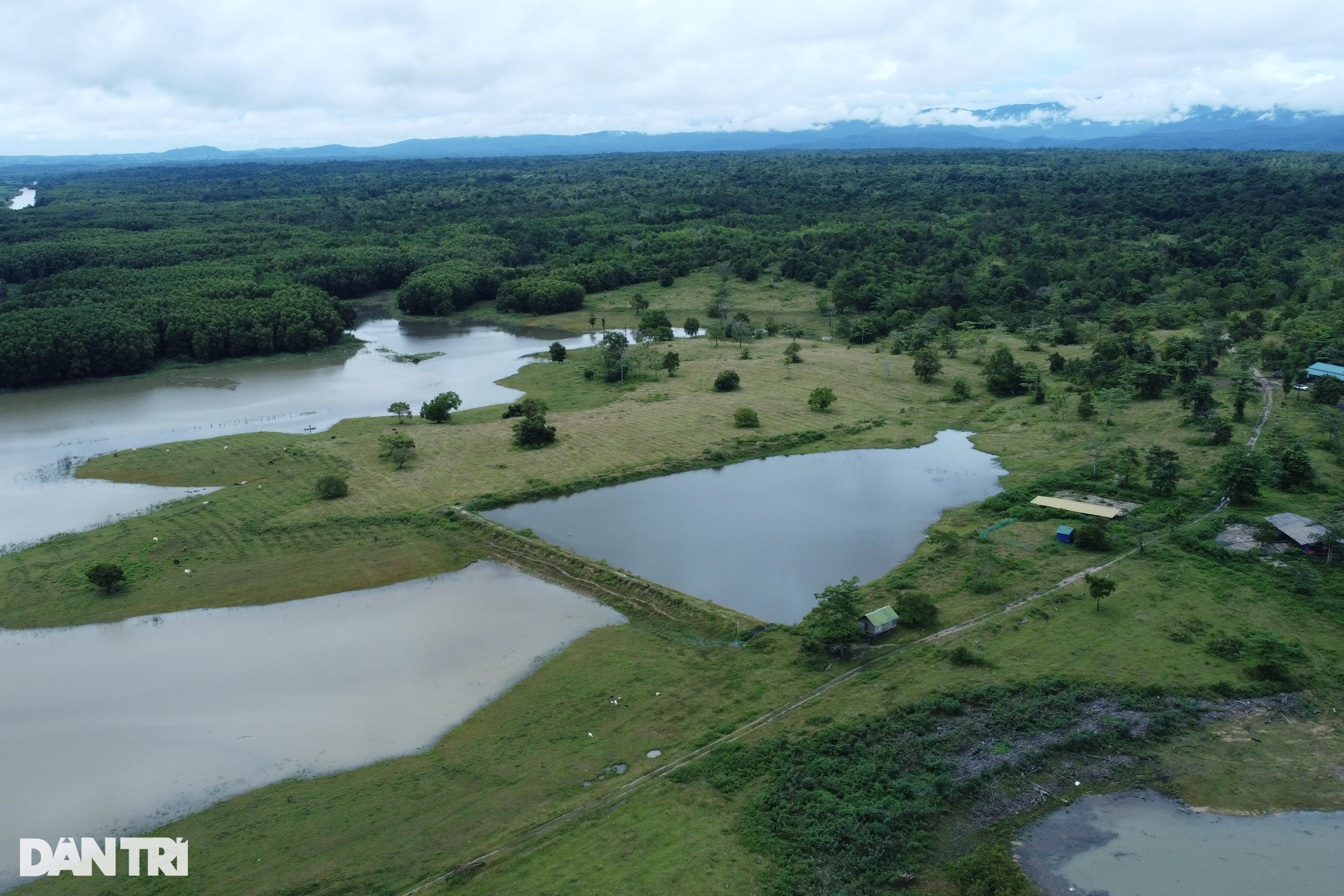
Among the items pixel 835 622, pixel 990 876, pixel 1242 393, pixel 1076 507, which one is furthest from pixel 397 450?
pixel 1242 393

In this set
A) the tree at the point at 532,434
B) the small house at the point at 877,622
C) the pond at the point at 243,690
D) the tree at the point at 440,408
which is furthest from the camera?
the tree at the point at 440,408

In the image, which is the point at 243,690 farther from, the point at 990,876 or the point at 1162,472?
the point at 1162,472

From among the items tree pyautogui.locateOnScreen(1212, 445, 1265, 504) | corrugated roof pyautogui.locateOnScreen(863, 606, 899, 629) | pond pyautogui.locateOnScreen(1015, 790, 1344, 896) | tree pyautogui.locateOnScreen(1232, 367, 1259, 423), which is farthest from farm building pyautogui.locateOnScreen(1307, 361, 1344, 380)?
pond pyautogui.locateOnScreen(1015, 790, 1344, 896)

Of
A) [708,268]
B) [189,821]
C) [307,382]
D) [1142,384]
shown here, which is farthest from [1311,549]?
[708,268]

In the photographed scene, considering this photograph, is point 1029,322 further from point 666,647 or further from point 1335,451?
point 666,647

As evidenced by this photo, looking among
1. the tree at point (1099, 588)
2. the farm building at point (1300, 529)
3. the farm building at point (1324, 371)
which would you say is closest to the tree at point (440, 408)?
the tree at point (1099, 588)

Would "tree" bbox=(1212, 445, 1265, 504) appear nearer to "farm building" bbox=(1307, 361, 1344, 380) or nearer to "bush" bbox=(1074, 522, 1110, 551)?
"bush" bbox=(1074, 522, 1110, 551)

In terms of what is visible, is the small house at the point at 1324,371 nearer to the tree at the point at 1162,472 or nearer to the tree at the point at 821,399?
the tree at the point at 1162,472
